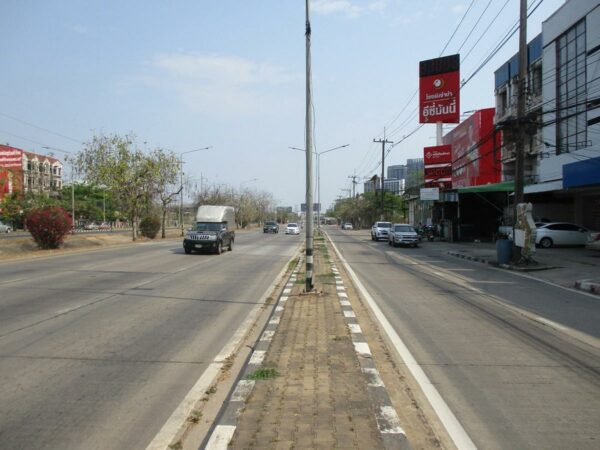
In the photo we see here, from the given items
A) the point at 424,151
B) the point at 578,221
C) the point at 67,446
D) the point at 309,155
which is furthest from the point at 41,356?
the point at 424,151

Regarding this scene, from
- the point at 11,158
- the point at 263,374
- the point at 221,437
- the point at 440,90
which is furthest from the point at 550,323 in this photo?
the point at 11,158

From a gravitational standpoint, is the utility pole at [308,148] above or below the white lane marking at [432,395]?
above

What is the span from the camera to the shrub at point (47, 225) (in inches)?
1067

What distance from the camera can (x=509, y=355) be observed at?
6.83 meters

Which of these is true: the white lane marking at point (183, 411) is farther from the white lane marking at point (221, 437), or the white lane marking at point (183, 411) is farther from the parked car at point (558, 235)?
the parked car at point (558, 235)

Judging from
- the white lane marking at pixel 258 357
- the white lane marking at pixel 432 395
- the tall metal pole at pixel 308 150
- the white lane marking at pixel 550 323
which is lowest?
the white lane marking at pixel 550 323

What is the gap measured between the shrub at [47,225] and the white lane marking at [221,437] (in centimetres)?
2616

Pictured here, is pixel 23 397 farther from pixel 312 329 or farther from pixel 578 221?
pixel 578 221

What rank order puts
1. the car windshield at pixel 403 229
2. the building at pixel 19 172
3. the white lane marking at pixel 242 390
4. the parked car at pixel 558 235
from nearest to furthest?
the white lane marking at pixel 242 390
the parked car at pixel 558 235
the car windshield at pixel 403 229
the building at pixel 19 172

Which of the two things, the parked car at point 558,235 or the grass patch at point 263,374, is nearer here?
the grass patch at point 263,374

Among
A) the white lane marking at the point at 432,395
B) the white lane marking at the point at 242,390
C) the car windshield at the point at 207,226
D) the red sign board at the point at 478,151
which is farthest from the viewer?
the red sign board at the point at 478,151

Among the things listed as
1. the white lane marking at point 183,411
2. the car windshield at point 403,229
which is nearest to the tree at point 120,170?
the car windshield at point 403,229

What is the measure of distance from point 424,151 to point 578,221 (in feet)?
56.2

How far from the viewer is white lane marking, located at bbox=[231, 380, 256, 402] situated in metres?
4.96
